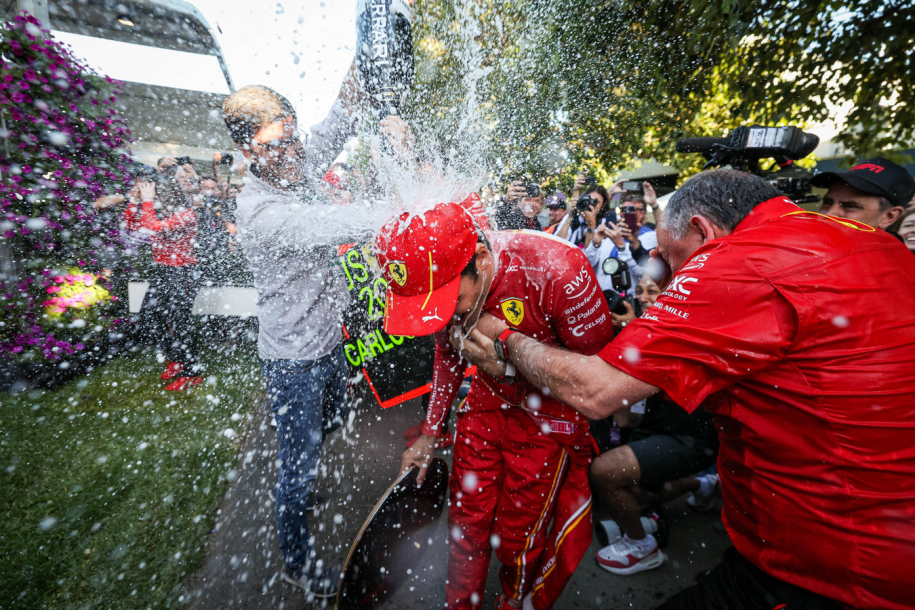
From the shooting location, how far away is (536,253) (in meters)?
1.88

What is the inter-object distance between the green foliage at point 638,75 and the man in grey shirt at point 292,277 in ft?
5.66

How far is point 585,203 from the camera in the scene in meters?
4.89

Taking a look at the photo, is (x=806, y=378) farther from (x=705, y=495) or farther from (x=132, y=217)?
(x=132, y=217)

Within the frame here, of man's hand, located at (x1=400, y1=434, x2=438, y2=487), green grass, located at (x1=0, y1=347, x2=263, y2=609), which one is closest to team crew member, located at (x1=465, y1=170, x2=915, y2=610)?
man's hand, located at (x1=400, y1=434, x2=438, y2=487)

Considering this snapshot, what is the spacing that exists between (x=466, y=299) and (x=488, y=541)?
139 centimetres

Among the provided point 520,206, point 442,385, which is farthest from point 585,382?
point 520,206

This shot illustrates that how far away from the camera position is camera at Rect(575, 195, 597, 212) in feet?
16.0

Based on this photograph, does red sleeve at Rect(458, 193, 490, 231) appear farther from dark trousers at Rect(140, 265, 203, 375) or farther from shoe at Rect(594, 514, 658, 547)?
dark trousers at Rect(140, 265, 203, 375)

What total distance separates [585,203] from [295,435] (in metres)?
4.31

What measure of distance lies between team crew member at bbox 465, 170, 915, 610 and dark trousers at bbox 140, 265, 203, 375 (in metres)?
6.31

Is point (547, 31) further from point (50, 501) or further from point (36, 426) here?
point (36, 426)

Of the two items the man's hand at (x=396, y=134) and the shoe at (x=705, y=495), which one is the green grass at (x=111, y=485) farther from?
the shoe at (x=705, y=495)

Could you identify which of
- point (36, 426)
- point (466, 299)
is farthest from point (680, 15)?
point (36, 426)

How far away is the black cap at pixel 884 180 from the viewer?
2611 mm
